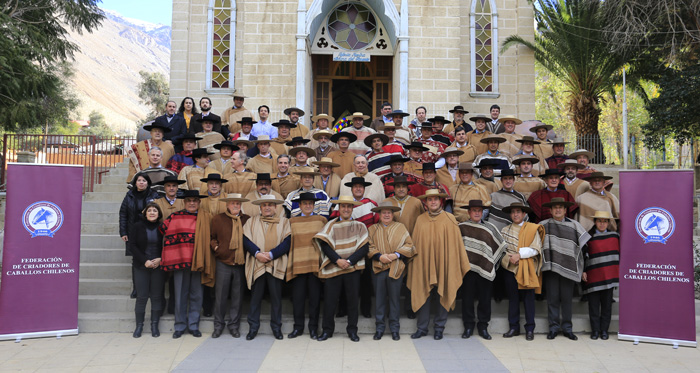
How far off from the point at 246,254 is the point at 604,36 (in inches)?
510

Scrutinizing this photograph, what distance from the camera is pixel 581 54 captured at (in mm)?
16906

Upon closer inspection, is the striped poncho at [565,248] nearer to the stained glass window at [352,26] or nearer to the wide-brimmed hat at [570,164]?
the wide-brimmed hat at [570,164]

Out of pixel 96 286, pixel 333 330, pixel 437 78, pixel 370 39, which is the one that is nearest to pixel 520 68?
pixel 437 78

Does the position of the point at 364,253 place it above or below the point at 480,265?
above

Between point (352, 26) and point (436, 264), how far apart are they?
9729 millimetres

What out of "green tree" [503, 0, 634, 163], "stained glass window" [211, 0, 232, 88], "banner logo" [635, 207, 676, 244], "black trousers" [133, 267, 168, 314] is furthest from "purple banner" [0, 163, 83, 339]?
"green tree" [503, 0, 634, 163]

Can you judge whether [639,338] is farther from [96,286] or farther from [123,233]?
[96,286]

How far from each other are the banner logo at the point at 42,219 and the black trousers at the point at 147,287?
1295mm

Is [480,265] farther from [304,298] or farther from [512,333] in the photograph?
[304,298]

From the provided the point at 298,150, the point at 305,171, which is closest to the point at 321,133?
the point at 298,150

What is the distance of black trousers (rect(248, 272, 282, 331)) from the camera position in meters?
7.30

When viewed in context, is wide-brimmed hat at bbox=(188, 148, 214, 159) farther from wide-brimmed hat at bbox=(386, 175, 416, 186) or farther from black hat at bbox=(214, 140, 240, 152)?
wide-brimmed hat at bbox=(386, 175, 416, 186)

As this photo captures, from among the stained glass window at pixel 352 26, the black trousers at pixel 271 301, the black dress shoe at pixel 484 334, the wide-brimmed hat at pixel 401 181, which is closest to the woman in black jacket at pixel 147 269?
the black trousers at pixel 271 301

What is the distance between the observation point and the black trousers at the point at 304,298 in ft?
24.0
